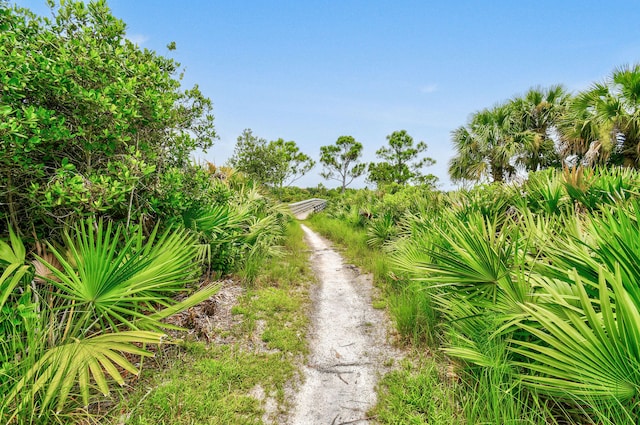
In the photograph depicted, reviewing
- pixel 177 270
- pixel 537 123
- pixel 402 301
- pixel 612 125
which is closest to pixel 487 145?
pixel 537 123

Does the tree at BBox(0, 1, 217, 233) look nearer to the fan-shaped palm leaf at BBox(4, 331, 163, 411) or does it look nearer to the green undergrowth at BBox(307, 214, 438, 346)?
the fan-shaped palm leaf at BBox(4, 331, 163, 411)

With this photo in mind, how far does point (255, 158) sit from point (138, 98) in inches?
496

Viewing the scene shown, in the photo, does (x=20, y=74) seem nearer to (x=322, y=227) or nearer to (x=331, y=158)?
(x=322, y=227)

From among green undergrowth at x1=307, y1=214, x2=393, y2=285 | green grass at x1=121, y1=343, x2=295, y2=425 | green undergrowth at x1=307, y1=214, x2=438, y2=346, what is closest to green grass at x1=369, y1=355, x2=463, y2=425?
green undergrowth at x1=307, y1=214, x2=438, y2=346

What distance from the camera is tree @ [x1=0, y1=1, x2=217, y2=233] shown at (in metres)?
2.36

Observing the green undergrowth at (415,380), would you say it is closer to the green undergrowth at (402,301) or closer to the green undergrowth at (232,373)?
the green undergrowth at (402,301)

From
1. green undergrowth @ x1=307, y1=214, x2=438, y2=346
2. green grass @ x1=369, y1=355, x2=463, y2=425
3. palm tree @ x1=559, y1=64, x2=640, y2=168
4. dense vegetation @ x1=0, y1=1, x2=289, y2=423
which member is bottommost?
green grass @ x1=369, y1=355, x2=463, y2=425

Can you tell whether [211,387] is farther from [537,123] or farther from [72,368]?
[537,123]

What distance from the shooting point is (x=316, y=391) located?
2.76 m

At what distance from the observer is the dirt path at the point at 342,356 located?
2.49 metres

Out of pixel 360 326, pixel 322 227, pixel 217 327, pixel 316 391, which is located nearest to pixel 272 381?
pixel 316 391

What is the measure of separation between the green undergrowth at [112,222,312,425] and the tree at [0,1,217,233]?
1.80m

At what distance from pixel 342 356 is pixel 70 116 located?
13.6 feet

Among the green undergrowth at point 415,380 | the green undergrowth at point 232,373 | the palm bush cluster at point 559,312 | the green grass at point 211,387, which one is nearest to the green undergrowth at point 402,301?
the green undergrowth at point 415,380
